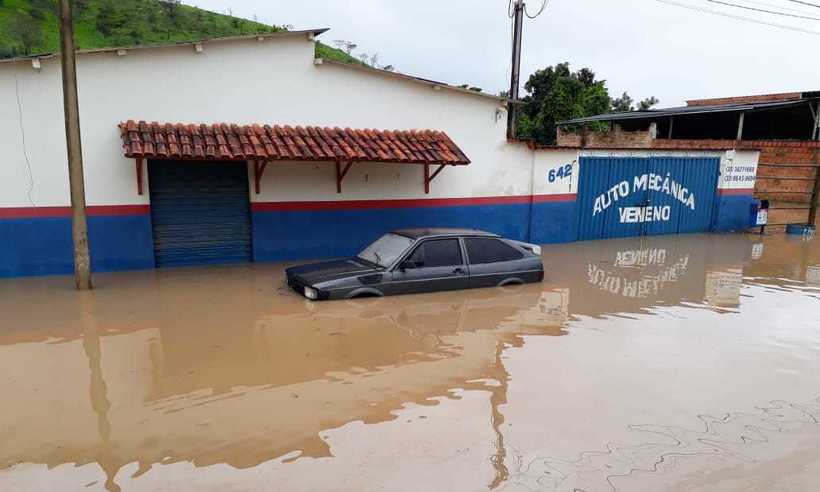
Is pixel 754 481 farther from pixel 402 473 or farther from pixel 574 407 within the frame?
pixel 402 473

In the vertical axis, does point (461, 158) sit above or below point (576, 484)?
above

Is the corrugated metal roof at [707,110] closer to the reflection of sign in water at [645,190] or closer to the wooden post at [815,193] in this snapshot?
the wooden post at [815,193]

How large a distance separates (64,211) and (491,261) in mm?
7417

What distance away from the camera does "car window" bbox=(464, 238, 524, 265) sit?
8.92 m

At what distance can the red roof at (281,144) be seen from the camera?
30.1ft

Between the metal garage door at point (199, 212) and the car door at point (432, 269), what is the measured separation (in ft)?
14.1

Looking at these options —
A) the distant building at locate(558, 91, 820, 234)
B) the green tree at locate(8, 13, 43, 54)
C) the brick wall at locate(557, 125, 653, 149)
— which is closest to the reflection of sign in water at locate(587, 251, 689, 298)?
the distant building at locate(558, 91, 820, 234)

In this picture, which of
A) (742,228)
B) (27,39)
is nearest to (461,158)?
(742,228)

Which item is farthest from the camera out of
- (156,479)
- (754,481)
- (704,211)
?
(704,211)

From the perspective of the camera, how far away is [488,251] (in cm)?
911

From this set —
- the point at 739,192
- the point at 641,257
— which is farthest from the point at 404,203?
the point at 739,192

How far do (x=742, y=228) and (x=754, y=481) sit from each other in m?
16.1

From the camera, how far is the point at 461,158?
1149cm

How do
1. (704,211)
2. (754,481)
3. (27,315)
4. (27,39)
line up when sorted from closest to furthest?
(754,481), (27,315), (704,211), (27,39)
